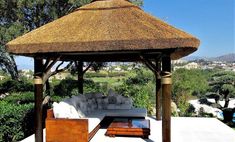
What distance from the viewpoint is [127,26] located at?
Answer: 7688 millimetres

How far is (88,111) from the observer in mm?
10594

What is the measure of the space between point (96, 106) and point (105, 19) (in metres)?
4.11

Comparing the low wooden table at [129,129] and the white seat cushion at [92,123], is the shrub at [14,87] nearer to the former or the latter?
the white seat cushion at [92,123]

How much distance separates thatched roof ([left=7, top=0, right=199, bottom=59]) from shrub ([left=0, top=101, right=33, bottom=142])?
2.30 meters

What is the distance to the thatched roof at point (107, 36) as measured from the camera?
22.9ft

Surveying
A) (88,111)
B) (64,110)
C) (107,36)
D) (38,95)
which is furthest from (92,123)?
(107,36)

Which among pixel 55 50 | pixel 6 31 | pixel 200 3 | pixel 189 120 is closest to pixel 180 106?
pixel 189 120

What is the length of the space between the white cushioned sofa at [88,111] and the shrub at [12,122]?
1.53m

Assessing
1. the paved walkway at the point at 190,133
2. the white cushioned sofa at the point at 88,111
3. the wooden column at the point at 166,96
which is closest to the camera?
the wooden column at the point at 166,96

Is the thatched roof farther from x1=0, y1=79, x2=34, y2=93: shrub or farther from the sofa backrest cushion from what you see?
x1=0, y1=79, x2=34, y2=93: shrub

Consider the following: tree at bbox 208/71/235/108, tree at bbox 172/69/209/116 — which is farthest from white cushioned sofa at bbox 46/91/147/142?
tree at bbox 208/71/235/108

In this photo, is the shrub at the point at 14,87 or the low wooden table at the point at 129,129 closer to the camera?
the low wooden table at the point at 129,129

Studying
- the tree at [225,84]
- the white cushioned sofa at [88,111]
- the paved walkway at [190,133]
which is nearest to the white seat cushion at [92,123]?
the white cushioned sofa at [88,111]

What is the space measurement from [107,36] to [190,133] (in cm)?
366
